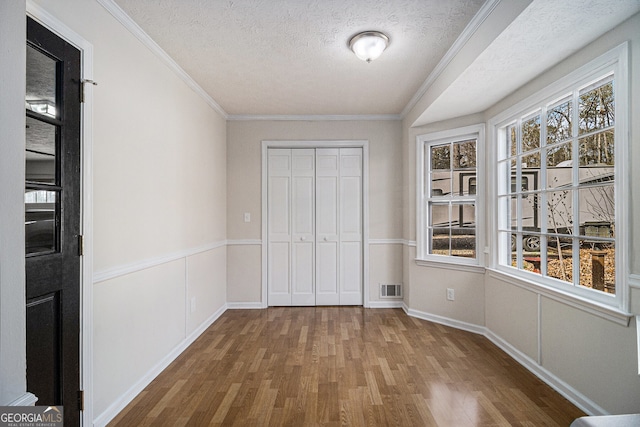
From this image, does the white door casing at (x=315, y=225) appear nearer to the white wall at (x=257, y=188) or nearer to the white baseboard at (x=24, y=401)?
the white wall at (x=257, y=188)

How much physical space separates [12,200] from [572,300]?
2.94 meters

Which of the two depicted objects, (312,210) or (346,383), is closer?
(346,383)

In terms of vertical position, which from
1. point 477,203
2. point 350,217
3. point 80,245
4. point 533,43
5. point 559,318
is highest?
point 533,43

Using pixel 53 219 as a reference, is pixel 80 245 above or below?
below

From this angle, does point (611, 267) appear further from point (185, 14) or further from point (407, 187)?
point (185, 14)

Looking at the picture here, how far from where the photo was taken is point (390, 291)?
4.72 meters

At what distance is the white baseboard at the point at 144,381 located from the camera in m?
2.12

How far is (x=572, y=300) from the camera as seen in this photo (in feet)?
7.66

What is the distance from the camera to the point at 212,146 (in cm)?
419

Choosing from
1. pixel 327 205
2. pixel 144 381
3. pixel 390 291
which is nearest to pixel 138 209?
pixel 144 381

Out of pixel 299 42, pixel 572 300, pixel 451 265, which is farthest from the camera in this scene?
pixel 451 265

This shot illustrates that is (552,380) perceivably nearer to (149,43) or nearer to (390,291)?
(390,291)

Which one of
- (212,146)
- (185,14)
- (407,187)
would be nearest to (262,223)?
(212,146)

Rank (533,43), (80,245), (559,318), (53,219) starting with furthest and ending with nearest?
(559,318) < (533,43) < (80,245) < (53,219)
